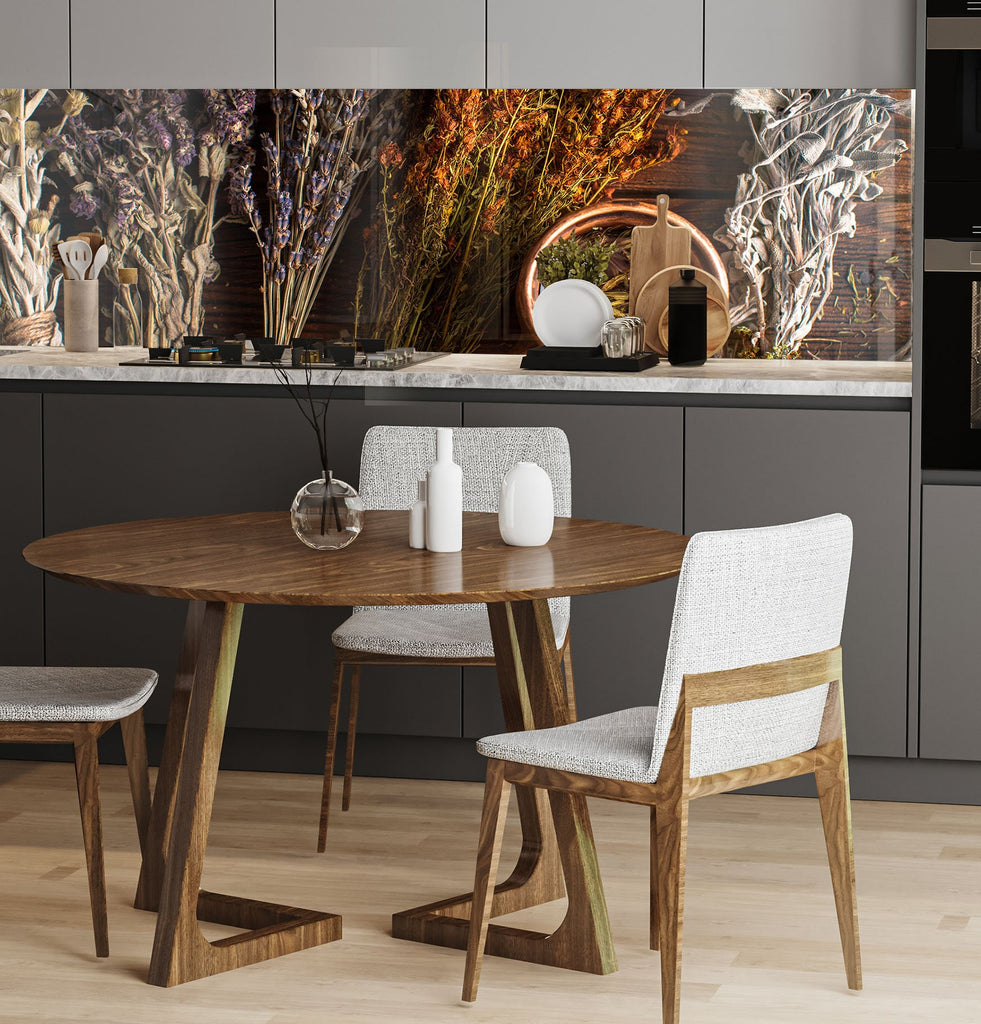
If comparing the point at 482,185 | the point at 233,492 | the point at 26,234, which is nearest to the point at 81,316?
the point at 26,234

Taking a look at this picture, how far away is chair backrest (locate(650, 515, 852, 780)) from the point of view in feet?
7.83

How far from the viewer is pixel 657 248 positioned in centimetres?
457

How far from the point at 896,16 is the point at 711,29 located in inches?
17.9

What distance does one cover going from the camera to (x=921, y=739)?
384cm

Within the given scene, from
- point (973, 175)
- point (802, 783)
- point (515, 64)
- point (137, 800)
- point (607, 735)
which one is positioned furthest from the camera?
point (515, 64)

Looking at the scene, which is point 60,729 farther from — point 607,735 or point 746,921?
point 746,921

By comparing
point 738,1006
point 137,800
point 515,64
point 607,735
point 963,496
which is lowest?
point 738,1006

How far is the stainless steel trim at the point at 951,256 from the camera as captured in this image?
3.71 m

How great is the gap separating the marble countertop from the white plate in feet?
0.52

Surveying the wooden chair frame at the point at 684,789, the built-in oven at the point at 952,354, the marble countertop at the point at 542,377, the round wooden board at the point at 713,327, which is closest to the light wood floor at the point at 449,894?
the wooden chair frame at the point at 684,789

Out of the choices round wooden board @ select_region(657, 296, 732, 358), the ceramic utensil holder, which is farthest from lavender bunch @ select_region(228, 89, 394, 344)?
round wooden board @ select_region(657, 296, 732, 358)

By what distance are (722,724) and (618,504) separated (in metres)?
1.48

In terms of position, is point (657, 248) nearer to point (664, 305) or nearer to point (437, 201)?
point (664, 305)

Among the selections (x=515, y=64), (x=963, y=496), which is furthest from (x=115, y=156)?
(x=963, y=496)
